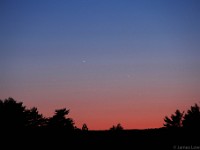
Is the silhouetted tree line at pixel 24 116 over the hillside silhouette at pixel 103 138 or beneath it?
over

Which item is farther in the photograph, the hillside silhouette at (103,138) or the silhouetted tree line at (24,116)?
the silhouetted tree line at (24,116)

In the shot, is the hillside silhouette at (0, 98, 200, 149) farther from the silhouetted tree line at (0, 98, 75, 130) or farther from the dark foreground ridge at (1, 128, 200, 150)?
the silhouetted tree line at (0, 98, 75, 130)

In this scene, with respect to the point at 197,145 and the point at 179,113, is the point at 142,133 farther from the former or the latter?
the point at 179,113

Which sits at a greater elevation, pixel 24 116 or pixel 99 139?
pixel 24 116

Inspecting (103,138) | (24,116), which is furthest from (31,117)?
(103,138)

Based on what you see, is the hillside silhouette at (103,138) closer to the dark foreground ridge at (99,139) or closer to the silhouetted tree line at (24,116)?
the dark foreground ridge at (99,139)

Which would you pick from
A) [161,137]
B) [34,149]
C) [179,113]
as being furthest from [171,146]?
[179,113]

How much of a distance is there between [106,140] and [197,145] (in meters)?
5.28

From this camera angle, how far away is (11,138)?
1680 centimetres

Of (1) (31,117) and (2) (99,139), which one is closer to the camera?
(2) (99,139)

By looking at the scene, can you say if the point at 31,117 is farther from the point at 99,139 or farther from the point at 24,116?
the point at 99,139

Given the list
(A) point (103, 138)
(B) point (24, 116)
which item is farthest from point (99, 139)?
(B) point (24, 116)

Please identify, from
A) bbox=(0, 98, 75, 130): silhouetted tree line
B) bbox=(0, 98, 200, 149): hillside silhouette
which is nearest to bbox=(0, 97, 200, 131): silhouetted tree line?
bbox=(0, 98, 75, 130): silhouetted tree line

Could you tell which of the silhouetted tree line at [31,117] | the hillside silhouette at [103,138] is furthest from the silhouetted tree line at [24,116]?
the hillside silhouette at [103,138]
